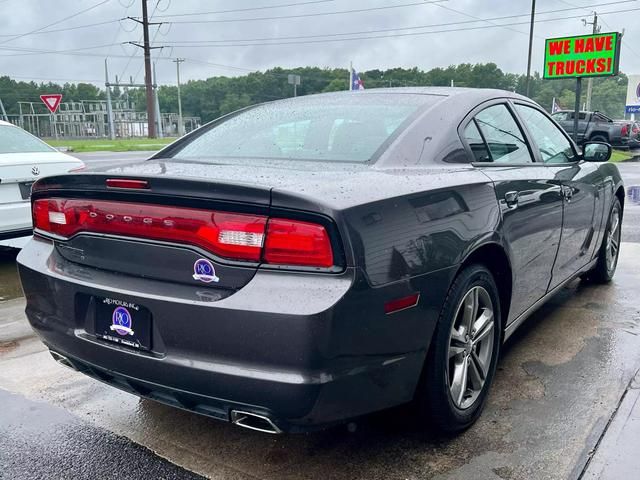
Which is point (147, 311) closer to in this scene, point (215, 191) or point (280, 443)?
point (215, 191)

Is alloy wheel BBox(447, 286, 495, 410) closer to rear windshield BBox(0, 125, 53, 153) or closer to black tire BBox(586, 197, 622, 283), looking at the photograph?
black tire BBox(586, 197, 622, 283)

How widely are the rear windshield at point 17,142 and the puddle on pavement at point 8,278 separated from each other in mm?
1137

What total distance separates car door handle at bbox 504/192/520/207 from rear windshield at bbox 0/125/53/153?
5.05 m

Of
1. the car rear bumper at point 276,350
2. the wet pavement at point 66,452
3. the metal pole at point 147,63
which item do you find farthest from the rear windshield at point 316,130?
the metal pole at point 147,63

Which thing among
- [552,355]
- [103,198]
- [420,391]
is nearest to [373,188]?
[420,391]

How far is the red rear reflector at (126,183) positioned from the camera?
224 cm

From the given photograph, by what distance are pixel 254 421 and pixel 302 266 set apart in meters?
0.56

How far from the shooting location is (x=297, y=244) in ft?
6.54

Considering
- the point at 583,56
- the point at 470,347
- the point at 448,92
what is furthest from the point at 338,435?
the point at 583,56

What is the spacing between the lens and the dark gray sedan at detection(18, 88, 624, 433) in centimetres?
198

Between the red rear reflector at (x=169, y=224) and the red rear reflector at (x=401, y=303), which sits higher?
the red rear reflector at (x=169, y=224)

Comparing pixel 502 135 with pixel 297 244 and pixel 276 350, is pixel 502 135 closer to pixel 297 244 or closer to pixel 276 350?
pixel 297 244

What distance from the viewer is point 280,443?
8.71ft

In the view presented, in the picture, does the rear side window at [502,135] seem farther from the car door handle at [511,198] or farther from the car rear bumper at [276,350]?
the car rear bumper at [276,350]
